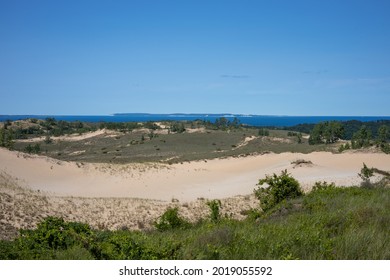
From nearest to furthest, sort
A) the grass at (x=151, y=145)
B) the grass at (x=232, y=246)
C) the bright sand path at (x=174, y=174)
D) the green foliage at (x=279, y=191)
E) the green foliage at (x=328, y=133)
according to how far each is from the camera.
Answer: the grass at (x=232, y=246)
the green foliage at (x=279, y=191)
the bright sand path at (x=174, y=174)
the grass at (x=151, y=145)
the green foliage at (x=328, y=133)

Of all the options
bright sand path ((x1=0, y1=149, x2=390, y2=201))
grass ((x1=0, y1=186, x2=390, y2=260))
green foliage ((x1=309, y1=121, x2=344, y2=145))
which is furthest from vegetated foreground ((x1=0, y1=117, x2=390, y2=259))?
green foliage ((x1=309, y1=121, x2=344, y2=145))

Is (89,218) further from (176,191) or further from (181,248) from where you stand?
(181,248)

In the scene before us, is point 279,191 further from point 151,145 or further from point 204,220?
point 151,145

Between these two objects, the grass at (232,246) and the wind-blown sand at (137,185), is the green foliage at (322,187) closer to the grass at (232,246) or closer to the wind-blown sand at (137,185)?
the wind-blown sand at (137,185)

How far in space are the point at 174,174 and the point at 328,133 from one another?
3891cm

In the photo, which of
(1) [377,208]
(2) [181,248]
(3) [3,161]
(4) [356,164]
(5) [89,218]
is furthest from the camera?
(4) [356,164]

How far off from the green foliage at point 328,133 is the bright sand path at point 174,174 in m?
28.5

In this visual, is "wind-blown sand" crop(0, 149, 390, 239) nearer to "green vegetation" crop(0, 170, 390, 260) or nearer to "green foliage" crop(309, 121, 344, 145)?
"green vegetation" crop(0, 170, 390, 260)

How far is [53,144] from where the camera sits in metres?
72.4

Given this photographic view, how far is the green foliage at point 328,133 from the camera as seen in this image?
207ft

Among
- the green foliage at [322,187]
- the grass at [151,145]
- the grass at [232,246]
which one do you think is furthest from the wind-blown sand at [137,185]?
the grass at [151,145]

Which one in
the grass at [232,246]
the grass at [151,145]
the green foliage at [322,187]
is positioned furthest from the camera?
the grass at [151,145]
